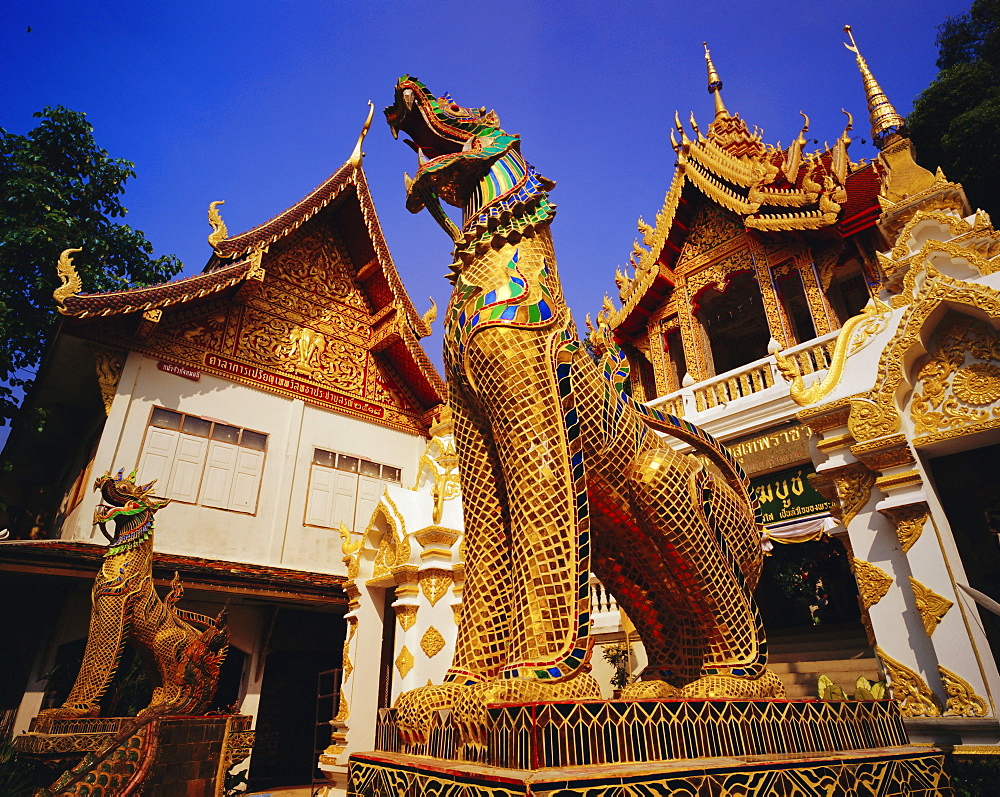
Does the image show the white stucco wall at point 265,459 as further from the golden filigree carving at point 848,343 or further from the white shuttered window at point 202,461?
the golden filigree carving at point 848,343

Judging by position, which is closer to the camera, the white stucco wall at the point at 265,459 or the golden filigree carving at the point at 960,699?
the golden filigree carving at the point at 960,699

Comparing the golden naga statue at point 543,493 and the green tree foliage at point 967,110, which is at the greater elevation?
the green tree foliage at point 967,110

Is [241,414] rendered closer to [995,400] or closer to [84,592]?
[84,592]

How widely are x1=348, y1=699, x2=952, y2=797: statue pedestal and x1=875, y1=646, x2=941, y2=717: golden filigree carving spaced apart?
154 centimetres

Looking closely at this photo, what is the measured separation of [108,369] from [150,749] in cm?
552

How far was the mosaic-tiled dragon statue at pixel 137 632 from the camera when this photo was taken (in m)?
5.95

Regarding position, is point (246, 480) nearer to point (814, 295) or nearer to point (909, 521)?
point (909, 521)

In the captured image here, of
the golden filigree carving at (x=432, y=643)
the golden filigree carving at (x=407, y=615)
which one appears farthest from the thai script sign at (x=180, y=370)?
the golden filigree carving at (x=432, y=643)

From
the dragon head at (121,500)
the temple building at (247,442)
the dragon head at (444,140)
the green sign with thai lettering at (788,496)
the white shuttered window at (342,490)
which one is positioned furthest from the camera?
the white shuttered window at (342,490)

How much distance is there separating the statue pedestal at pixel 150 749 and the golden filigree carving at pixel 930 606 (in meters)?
5.26

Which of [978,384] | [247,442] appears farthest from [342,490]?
[978,384]

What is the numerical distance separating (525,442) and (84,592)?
8304 mm

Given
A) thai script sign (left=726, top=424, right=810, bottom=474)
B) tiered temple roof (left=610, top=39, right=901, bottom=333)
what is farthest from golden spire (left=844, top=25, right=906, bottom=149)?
thai script sign (left=726, top=424, right=810, bottom=474)

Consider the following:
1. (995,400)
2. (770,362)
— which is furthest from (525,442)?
(770,362)
